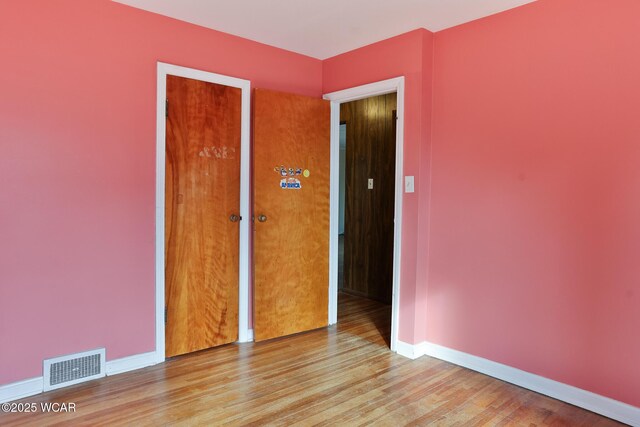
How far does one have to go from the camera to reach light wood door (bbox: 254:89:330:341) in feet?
10.8

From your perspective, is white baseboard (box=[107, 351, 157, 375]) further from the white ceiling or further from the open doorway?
the white ceiling

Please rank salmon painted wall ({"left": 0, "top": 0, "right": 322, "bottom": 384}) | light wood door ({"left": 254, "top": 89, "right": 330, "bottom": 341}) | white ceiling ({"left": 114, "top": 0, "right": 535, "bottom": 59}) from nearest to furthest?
salmon painted wall ({"left": 0, "top": 0, "right": 322, "bottom": 384}), white ceiling ({"left": 114, "top": 0, "right": 535, "bottom": 59}), light wood door ({"left": 254, "top": 89, "right": 330, "bottom": 341})

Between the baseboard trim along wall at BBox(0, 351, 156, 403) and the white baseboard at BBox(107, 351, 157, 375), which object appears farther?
the white baseboard at BBox(107, 351, 157, 375)

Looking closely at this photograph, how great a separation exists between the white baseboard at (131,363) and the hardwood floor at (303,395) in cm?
6

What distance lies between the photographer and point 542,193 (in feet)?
8.28

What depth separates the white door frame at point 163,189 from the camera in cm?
282

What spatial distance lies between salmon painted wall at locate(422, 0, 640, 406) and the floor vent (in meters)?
2.30

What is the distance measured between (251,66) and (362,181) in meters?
2.00

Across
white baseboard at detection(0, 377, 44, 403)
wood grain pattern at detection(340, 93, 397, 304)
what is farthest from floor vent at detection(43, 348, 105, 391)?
wood grain pattern at detection(340, 93, 397, 304)

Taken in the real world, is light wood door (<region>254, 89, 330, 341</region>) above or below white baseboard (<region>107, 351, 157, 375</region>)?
above

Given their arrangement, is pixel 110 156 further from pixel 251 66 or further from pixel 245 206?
pixel 251 66

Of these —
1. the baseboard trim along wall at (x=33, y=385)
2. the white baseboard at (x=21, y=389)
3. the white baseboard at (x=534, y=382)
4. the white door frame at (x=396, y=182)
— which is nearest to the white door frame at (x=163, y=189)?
Result: the baseboard trim along wall at (x=33, y=385)

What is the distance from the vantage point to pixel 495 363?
2.76 m

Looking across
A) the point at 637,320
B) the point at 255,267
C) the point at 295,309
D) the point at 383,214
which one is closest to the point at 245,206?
the point at 255,267
